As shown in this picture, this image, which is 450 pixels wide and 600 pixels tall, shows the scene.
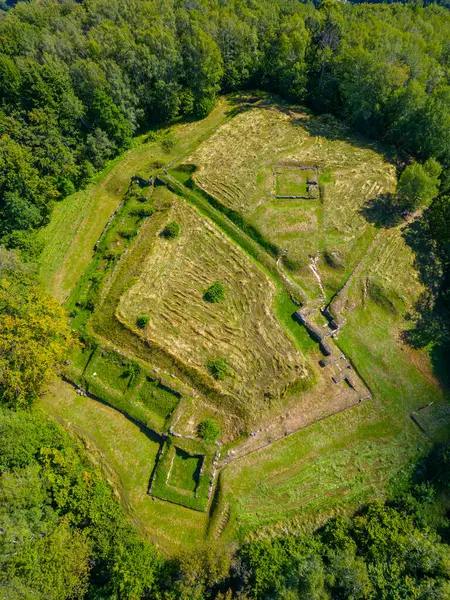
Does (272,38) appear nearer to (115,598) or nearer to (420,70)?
(420,70)

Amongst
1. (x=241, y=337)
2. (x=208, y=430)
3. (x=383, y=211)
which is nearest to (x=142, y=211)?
(x=241, y=337)

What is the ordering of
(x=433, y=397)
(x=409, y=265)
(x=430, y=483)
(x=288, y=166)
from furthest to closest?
(x=288, y=166)
(x=409, y=265)
(x=433, y=397)
(x=430, y=483)

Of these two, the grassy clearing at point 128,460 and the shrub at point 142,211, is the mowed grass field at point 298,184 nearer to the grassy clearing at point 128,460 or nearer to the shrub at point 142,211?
the shrub at point 142,211

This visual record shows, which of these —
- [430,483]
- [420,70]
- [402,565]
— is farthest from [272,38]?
[402,565]

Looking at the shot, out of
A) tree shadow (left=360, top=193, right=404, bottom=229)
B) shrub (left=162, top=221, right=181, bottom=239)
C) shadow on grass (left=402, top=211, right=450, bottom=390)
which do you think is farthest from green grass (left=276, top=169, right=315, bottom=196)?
shrub (left=162, top=221, right=181, bottom=239)

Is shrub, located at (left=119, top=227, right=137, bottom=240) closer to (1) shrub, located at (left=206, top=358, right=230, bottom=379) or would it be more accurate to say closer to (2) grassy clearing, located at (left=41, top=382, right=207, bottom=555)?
(2) grassy clearing, located at (left=41, top=382, right=207, bottom=555)

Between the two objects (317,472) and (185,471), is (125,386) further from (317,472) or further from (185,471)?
(317,472)
